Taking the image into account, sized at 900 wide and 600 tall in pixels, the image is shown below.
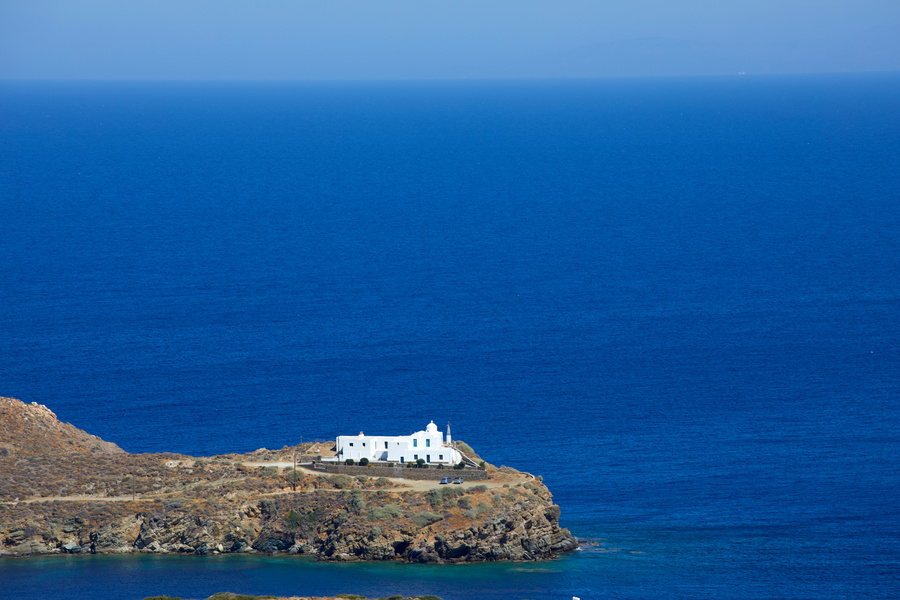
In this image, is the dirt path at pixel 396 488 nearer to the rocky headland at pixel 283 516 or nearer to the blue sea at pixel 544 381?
the rocky headland at pixel 283 516

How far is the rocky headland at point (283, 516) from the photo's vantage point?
8112 centimetres

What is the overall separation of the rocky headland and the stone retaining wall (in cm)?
84

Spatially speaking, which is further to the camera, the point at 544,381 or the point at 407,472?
the point at 544,381

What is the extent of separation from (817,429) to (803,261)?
74109mm

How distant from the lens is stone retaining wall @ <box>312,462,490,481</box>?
87.0 meters

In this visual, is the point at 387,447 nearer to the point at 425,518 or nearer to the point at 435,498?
the point at 435,498

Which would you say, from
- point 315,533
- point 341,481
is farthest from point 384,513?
point 341,481

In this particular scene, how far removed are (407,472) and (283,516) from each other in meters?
8.97

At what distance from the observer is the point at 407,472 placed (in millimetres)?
87938

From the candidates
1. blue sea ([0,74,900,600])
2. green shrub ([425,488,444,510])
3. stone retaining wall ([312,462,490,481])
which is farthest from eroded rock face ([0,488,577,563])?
stone retaining wall ([312,462,490,481])

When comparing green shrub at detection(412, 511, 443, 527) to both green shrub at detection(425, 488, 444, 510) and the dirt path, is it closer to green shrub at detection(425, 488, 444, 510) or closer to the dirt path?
green shrub at detection(425, 488, 444, 510)

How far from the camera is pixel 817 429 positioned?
108 meters

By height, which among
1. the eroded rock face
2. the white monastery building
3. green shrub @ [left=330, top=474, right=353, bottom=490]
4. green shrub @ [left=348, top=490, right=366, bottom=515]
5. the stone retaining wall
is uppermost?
the white monastery building

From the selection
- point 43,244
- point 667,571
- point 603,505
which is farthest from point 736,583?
point 43,244
